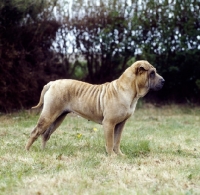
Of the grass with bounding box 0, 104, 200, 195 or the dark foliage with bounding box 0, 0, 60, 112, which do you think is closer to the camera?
the grass with bounding box 0, 104, 200, 195

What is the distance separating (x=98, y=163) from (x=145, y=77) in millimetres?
1767

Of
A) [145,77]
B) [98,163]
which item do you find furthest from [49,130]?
[145,77]

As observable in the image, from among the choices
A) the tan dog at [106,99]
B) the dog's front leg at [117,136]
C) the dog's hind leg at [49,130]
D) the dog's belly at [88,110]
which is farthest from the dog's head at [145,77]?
the dog's hind leg at [49,130]

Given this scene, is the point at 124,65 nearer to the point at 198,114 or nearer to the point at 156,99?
the point at 156,99

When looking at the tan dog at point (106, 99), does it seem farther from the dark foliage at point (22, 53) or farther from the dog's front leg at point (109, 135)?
the dark foliage at point (22, 53)

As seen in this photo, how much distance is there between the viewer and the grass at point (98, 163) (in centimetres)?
545

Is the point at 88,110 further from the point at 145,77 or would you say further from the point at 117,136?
the point at 145,77

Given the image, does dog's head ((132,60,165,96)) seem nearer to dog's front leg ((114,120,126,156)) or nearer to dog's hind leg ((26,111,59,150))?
dog's front leg ((114,120,126,156))

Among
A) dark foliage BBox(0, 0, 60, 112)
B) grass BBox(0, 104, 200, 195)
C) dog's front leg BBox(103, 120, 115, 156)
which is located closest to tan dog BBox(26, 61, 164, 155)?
dog's front leg BBox(103, 120, 115, 156)

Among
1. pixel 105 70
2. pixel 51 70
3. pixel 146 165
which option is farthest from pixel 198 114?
pixel 146 165

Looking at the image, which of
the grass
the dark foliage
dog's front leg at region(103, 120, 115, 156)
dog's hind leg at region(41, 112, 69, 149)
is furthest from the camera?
the dark foliage

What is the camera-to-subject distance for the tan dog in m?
7.66

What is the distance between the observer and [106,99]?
779 centimetres

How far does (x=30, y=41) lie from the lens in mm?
14312
